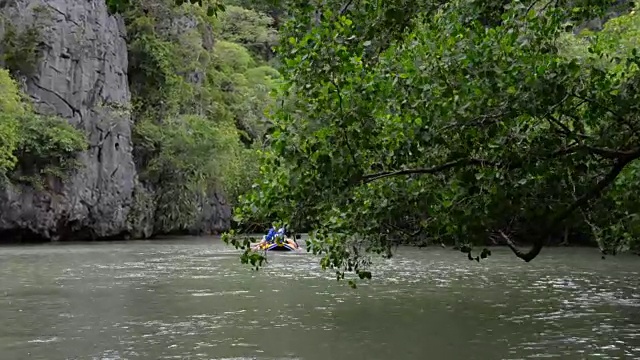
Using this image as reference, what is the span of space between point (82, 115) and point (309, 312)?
24.0 meters

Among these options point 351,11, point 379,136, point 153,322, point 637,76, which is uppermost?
point 351,11

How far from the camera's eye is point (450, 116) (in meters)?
8.02

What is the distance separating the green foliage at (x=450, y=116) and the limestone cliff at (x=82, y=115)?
25.7m

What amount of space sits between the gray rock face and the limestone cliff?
4 centimetres

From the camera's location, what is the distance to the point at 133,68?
133 feet

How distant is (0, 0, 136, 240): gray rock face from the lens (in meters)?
33.0

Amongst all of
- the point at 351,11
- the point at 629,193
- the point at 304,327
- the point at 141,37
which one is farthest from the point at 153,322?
the point at 141,37

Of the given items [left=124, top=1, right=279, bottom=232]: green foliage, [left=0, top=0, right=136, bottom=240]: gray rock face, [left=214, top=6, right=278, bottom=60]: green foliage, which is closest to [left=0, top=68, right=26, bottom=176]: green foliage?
[left=0, top=0, right=136, bottom=240]: gray rock face

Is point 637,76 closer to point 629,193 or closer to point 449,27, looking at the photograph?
point 449,27

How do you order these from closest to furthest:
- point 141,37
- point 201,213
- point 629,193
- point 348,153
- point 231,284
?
point 348,153
point 629,193
point 231,284
point 141,37
point 201,213

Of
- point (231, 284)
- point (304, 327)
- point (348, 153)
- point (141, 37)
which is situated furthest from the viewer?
point (141, 37)

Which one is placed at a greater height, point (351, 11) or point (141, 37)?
point (141, 37)

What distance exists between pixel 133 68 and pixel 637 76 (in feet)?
115

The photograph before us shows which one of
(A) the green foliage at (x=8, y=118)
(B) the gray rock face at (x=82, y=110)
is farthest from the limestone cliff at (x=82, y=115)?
(A) the green foliage at (x=8, y=118)
